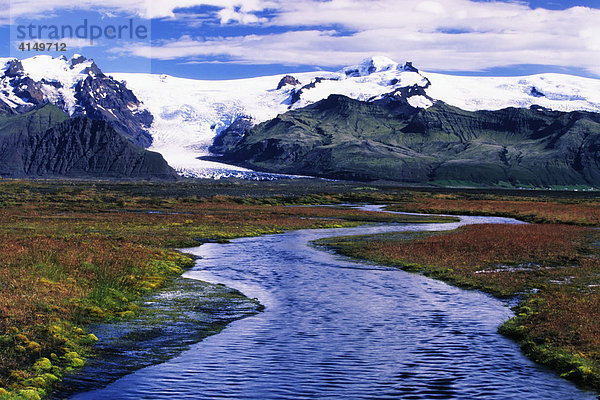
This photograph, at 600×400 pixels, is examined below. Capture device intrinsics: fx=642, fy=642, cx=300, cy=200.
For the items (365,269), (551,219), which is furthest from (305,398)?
(551,219)

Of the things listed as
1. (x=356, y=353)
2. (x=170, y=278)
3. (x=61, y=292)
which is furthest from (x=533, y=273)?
(x=61, y=292)

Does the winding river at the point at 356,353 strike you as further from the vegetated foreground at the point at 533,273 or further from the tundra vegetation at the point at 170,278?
the tundra vegetation at the point at 170,278

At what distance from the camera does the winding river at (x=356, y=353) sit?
1767 cm

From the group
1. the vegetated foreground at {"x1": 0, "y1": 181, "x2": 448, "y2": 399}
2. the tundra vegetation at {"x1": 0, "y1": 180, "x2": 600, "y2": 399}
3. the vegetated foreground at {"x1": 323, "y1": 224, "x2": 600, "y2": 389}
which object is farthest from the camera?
the vegetated foreground at {"x1": 323, "y1": 224, "x2": 600, "y2": 389}

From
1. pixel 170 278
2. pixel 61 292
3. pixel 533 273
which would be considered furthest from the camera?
pixel 533 273

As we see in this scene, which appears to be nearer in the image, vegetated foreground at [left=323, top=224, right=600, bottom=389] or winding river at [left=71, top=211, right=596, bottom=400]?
winding river at [left=71, top=211, right=596, bottom=400]

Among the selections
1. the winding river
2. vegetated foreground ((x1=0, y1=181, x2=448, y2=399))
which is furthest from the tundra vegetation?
the winding river

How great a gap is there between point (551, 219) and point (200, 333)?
263ft

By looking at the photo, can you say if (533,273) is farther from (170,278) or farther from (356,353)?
(170,278)

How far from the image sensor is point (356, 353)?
21.4 metres

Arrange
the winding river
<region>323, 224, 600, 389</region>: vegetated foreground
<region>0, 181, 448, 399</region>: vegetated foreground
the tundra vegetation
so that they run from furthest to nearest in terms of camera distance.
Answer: <region>323, 224, 600, 389</region>: vegetated foreground
the tundra vegetation
<region>0, 181, 448, 399</region>: vegetated foreground
the winding river

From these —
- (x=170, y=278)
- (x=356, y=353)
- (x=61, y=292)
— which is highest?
(x=61, y=292)

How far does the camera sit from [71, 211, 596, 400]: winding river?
17672 millimetres

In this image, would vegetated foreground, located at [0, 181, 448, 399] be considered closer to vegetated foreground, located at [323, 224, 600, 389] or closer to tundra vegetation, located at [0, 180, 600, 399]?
tundra vegetation, located at [0, 180, 600, 399]
